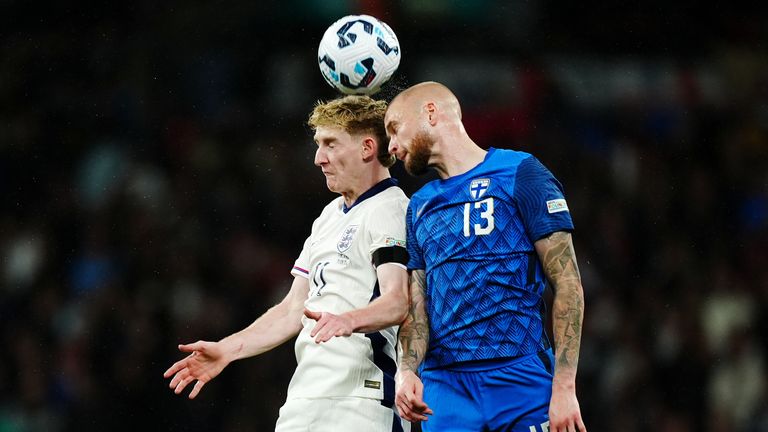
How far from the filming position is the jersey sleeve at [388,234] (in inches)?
164

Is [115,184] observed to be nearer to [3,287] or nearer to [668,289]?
[3,287]

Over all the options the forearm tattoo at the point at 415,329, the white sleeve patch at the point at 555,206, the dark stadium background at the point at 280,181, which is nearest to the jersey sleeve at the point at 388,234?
the forearm tattoo at the point at 415,329

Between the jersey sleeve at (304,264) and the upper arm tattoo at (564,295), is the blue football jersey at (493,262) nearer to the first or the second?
the upper arm tattoo at (564,295)

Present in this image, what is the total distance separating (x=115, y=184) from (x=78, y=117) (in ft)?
3.15

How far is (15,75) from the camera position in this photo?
34.1 ft

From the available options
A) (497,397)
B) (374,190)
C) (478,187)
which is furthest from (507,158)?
(497,397)

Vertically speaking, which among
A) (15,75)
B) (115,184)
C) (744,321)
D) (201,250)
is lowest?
(744,321)

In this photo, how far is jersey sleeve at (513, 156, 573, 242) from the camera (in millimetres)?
3818

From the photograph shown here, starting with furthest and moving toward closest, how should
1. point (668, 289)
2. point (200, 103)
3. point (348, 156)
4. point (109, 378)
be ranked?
1. point (200, 103)
2. point (668, 289)
3. point (109, 378)
4. point (348, 156)

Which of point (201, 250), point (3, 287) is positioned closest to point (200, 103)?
point (201, 250)

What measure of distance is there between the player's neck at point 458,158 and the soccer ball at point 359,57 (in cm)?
65

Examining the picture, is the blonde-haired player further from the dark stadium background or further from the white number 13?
the dark stadium background

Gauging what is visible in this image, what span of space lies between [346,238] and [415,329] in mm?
569

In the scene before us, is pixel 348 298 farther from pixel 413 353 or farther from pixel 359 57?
pixel 359 57
